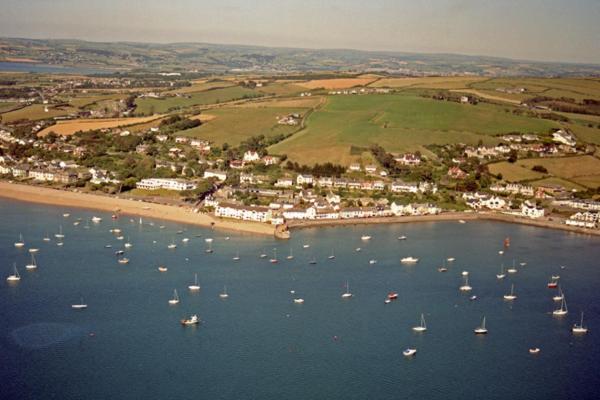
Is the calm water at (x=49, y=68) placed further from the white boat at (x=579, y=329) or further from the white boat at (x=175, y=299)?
the white boat at (x=579, y=329)

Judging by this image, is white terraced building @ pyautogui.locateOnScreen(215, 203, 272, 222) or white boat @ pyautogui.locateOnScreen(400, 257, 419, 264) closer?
white boat @ pyautogui.locateOnScreen(400, 257, 419, 264)

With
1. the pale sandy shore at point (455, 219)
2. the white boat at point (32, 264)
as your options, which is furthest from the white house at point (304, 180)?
the white boat at point (32, 264)

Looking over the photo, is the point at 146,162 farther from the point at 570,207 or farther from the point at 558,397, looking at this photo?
the point at 558,397

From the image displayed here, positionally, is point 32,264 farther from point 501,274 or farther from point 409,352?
point 501,274

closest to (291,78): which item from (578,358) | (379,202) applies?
(379,202)

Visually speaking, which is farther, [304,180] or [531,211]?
[304,180]

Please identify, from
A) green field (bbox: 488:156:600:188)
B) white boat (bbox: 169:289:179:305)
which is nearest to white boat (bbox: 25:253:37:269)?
white boat (bbox: 169:289:179:305)

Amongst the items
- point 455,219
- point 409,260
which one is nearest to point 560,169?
point 455,219

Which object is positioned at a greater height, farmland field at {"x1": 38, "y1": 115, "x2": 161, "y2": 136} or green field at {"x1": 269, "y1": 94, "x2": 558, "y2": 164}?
green field at {"x1": 269, "y1": 94, "x2": 558, "y2": 164}

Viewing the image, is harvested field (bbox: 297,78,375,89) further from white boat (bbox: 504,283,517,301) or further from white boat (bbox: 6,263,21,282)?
white boat (bbox: 6,263,21,282)
